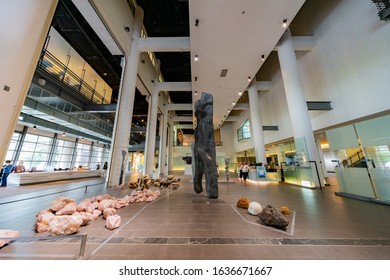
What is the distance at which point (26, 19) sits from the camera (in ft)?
9.79

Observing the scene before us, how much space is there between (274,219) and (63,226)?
3.44m

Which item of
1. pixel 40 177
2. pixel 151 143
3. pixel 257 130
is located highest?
pixel 257 130

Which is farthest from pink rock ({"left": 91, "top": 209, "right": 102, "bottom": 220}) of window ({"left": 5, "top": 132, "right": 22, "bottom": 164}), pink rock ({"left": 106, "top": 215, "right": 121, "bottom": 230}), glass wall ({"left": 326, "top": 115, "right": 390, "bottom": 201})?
window ({"left": 5, "top": 132, "right": 22, "bottom": 164})

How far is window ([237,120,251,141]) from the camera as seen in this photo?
683 inches

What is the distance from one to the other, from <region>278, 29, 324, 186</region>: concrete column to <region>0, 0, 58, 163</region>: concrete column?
9641mm

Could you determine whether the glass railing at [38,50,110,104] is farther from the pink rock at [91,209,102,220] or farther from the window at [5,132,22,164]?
the pink rock at [91,209,102,220]

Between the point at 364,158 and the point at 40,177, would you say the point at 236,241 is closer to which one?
the point at 364,158

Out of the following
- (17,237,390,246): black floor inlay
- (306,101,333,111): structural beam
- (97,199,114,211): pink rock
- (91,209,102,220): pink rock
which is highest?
(306,101,333,111): structural beam

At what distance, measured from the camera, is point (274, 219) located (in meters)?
2.51

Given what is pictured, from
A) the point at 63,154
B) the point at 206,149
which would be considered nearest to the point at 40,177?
the point at 63,154

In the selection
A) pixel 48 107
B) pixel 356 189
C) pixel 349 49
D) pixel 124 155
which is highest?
pixel 349 49

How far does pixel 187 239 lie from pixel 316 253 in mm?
1620
